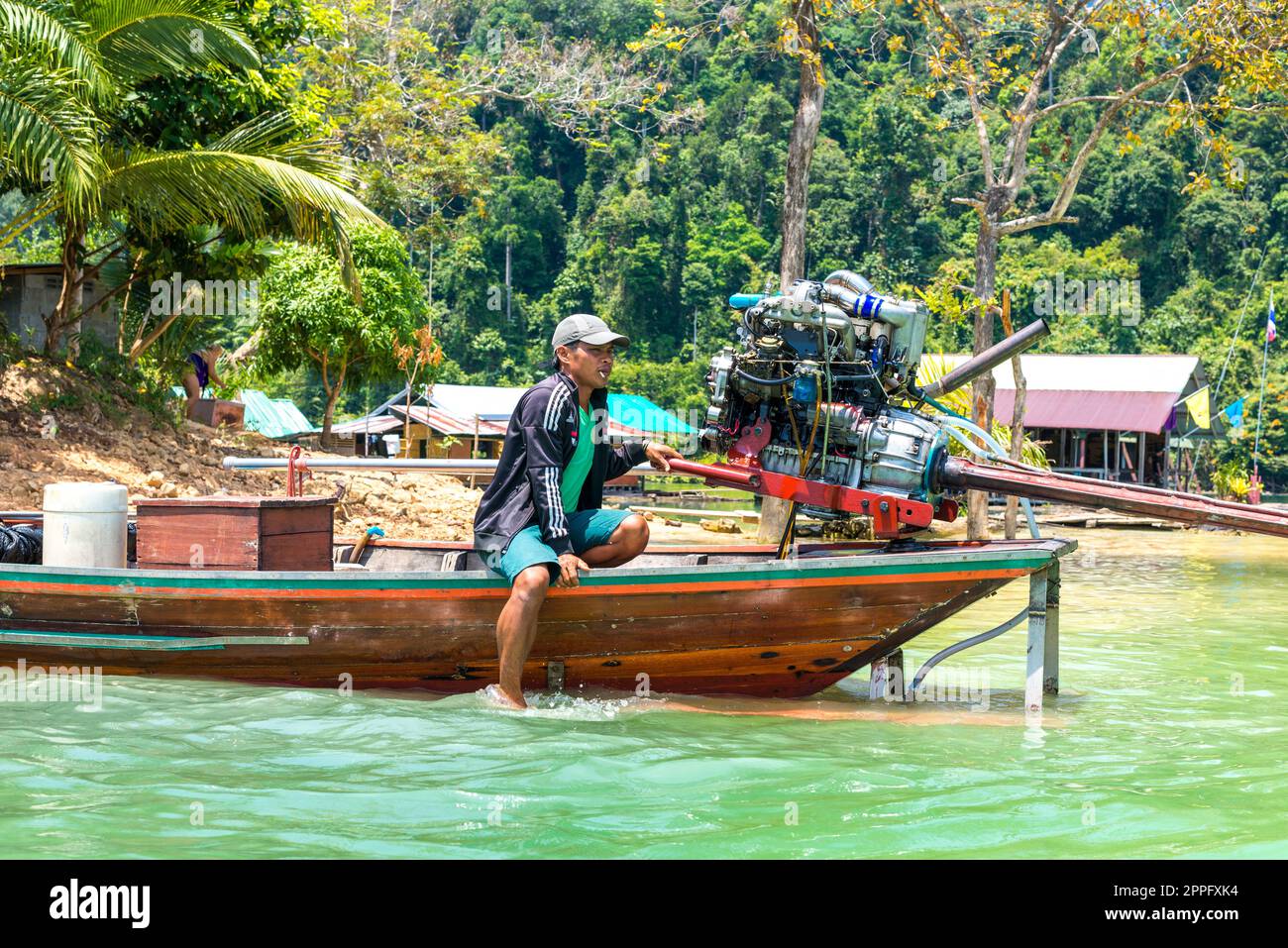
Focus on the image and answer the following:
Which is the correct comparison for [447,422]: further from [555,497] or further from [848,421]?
[555,497]

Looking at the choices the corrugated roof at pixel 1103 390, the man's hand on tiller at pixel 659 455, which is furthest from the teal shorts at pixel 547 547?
the corrugated roof at pixel 1103 390

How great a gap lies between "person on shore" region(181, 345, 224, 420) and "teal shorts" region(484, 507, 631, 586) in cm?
1515

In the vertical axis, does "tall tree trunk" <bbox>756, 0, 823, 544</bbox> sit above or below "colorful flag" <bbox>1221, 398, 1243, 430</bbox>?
above

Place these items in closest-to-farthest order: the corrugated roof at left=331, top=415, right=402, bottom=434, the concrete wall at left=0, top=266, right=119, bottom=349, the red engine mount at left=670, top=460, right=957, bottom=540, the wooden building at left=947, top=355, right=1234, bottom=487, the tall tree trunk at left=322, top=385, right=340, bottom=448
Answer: the red engine mount at left=670, top=460, right=957, bottom=540
the concrete wall at left=0, top=266, right=119, bottom=349
the tall tree trunk at left=322, top=385, right=340, bottom=448
the wooden building at left=947, top=355, right=1234, bottom=487
the corrugated roof at left=331, top=415, right=402, bottom=434

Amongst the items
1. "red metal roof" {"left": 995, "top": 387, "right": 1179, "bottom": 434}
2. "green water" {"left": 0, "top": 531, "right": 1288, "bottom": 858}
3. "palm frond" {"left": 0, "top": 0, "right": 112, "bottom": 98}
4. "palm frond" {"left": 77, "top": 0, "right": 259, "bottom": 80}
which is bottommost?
"green water" {"left": 0, "top": 531, "right": 1288, "bottom": 858}

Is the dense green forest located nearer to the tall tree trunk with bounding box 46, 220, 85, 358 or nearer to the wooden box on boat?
the tall tree trunk with bounding box 46, 220, 85, 358

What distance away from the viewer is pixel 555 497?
6.33 metres

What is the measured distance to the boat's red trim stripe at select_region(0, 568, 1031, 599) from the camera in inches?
254

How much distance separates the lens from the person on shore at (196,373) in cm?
2098

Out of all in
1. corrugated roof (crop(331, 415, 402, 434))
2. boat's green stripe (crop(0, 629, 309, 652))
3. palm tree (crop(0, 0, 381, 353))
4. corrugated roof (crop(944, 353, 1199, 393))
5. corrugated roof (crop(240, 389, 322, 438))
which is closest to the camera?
boat's green stripe (crop(0, 629, 309, 652))

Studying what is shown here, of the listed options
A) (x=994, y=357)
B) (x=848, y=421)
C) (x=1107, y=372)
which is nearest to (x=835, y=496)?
(x=848, y=421)

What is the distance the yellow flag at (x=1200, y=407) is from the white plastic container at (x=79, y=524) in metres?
29.5

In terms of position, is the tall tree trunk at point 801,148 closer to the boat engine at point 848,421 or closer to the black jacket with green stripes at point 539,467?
the boat engine at point 848,421

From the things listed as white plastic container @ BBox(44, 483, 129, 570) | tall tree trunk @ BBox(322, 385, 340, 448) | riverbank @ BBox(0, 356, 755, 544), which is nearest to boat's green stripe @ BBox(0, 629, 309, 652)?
white plastic container @ BBox(44, 483, 129, 570)
